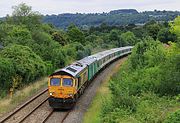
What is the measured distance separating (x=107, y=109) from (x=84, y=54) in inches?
1831

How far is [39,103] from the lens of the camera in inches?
1164

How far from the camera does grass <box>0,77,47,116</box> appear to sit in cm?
2833

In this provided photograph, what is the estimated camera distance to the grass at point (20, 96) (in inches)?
1115

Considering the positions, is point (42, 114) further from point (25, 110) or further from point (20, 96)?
point (20, 96)

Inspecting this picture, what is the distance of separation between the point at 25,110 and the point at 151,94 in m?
8.95

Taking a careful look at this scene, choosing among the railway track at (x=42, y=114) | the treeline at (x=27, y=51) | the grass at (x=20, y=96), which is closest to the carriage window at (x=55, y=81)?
the railway track at (x=42, y=114)

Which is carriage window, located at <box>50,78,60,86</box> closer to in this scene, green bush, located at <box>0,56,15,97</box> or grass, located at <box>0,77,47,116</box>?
grass, located at <box>0,77,47,116</box>

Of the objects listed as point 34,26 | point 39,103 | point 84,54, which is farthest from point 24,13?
point 39,103

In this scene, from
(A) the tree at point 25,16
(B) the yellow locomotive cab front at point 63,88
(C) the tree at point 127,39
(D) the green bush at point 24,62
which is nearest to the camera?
(B) the yellow locomotive cab front at point 63,88

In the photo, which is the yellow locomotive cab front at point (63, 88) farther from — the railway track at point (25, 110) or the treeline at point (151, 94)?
the treeline at point (151, 94)

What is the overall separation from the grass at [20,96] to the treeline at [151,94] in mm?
8003

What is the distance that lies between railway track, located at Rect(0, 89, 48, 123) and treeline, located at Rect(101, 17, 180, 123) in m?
5.66

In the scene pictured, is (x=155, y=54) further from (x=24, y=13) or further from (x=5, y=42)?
(x=24, y=13)

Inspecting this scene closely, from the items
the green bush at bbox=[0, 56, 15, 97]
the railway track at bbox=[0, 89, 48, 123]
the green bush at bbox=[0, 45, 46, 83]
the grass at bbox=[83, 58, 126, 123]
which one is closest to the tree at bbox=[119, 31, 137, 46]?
the green bush at bbox=[0, 45, 46, 83]
